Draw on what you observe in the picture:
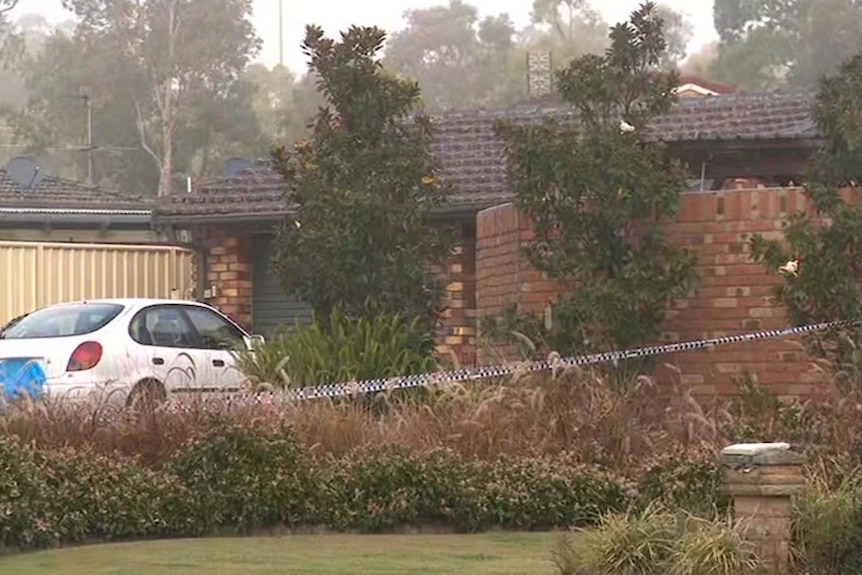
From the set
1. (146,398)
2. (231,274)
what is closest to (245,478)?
(146,398)

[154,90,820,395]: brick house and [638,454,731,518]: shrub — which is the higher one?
[154,90,820,395]: brick house

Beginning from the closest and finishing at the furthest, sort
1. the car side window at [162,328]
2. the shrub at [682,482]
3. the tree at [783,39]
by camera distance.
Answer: the shrub at [682,482], the car side window at [162,328], the tree at [783,39]

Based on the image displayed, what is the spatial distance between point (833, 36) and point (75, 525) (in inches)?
2374

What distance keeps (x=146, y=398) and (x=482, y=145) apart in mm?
13509

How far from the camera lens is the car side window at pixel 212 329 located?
1820cm

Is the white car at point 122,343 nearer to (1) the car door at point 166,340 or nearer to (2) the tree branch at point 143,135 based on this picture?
(1) the car door at point 166,340

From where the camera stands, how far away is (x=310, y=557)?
9953mm

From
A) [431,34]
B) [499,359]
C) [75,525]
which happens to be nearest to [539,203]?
[499,359]

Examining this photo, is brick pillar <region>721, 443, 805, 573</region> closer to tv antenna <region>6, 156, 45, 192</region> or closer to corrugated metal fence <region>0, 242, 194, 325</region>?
corrugated metal fence <region>0, 242, 194, 325</region>

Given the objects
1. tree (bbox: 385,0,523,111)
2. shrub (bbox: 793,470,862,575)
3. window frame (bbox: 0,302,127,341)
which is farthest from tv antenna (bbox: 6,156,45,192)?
tree (bbox: 385,0,523,111)

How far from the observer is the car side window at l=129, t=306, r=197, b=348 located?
57.1ft

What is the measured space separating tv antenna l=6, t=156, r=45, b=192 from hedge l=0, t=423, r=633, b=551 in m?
27.8

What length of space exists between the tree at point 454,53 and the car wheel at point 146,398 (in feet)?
216

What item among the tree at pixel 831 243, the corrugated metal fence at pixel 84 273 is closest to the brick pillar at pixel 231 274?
the corrugated metal fence at pixel 84 273
